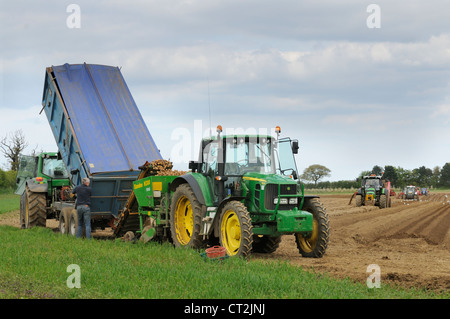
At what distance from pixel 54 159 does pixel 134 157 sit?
442 cm

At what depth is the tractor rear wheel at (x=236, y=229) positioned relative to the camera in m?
10.6

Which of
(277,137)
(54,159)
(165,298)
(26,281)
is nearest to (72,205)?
(54,159)

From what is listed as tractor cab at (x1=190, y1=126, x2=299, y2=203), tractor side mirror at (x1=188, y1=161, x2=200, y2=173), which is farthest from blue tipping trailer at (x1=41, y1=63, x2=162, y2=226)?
tractor cab at (x1=190, y1=126, x2=299, y2=203)

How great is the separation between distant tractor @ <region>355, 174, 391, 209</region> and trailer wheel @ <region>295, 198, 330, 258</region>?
22872mm

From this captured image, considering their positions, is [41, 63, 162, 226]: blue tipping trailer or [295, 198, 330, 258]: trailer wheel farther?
[41, 63, 162, 226]: blue tipping trailer

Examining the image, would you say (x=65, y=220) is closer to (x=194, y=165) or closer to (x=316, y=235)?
(x=194, y=165)

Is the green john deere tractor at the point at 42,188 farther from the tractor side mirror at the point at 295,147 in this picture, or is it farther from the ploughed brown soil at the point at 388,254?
the tractor side mirror at the point at 295,147

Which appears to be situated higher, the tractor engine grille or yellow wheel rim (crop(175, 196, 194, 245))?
the tractor engine grille

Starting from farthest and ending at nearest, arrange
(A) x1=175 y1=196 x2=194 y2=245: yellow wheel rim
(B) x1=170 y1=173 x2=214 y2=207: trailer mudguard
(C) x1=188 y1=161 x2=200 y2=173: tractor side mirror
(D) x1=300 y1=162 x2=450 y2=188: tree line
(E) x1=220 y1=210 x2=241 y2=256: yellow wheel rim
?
(D) x1=300 y1=162 x2=450 y2=188: tree line, (A) x1=175 y1=196 x2=194 y2=245: yellow wheel rim, (C) x1=188 y1=161 x2=200 y2=173: tractor side mirror, (B) x1=170 y1=173 x2=214 y2=207: trailer mudguard, (E) x1=220 y1=210 x2=241 y2=256: yellow wheel rim

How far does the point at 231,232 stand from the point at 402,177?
364 feet

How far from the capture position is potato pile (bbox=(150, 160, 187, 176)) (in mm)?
13945

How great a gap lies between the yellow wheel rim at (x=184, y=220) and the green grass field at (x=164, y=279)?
4.24ft

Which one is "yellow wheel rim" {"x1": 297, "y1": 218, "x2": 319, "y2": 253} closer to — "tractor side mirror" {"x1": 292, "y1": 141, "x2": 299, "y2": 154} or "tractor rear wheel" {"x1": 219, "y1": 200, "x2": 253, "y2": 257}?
"tractor side mirror" {"x1": 292, "y1": 141, "x2": 299, "y2": 154}

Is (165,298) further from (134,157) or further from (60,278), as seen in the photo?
(134,157)
